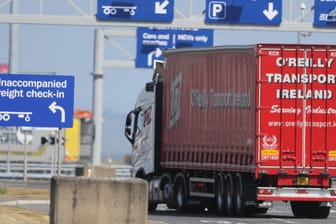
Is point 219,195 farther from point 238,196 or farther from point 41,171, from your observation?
point 41,171

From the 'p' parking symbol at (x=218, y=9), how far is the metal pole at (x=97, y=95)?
2069 cm

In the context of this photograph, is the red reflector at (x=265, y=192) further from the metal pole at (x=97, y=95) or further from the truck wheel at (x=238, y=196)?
the metal pole at (x=97, y=95)

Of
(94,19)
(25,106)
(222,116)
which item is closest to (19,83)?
(25,106)

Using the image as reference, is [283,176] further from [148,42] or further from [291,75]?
[148,42]

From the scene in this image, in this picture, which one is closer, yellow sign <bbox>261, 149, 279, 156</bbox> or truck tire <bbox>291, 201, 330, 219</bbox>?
yellow sign <bbox>261, 149, 279, 156</bbox>

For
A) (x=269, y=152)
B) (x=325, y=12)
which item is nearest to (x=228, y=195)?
(x=269, y=152)

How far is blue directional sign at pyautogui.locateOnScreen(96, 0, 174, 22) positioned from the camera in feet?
143

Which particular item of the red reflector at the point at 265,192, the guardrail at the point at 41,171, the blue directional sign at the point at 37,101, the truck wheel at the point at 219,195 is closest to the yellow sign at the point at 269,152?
the red reflector at the point at 265,192

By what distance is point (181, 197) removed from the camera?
33531 mm

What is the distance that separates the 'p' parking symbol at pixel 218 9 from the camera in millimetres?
44406

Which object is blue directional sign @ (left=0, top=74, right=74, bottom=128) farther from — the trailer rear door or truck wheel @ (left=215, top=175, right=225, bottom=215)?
truck wheel @ (left=215, top=175, right=225, bottom=215)

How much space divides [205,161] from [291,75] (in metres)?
3.52

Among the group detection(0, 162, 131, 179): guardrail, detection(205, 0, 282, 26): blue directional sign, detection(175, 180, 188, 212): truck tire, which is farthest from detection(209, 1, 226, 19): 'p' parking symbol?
detection(0, 162, 131, 179): guardrail

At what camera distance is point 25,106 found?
3009cm
